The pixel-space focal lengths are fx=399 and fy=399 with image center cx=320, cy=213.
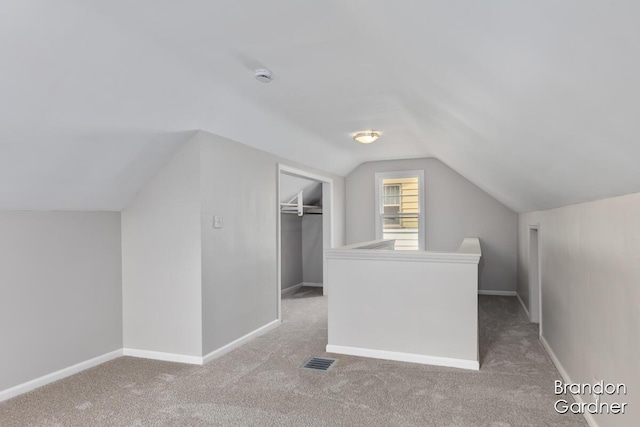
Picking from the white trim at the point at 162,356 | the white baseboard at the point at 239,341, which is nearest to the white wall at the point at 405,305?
the white baseboard at the point at 239,341

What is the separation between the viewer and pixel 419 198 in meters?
6.79

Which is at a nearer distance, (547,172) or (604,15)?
(604,15)

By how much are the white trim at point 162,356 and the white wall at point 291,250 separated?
129 inches

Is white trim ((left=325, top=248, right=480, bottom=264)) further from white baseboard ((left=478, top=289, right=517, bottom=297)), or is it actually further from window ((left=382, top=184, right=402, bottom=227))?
white baseboard ((left=478, top=289, right=517, bottom=297))

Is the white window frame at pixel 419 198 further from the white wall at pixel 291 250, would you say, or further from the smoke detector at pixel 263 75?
the smoke detector at pixel 263 75

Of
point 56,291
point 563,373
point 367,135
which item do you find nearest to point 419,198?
point 367,135

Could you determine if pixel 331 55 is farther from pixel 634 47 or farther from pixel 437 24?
pixel 634 47

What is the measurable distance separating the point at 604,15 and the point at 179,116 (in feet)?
9.33

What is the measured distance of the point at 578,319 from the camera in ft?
8.46

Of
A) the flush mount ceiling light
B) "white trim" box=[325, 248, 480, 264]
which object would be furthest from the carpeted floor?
the flush mount ceiling light

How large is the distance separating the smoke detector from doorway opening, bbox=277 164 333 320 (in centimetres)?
309

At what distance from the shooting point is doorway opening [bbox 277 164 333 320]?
6.39 meters

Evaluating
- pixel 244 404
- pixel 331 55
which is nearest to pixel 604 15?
pixel 331 55

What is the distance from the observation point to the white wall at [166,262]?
3408mm
